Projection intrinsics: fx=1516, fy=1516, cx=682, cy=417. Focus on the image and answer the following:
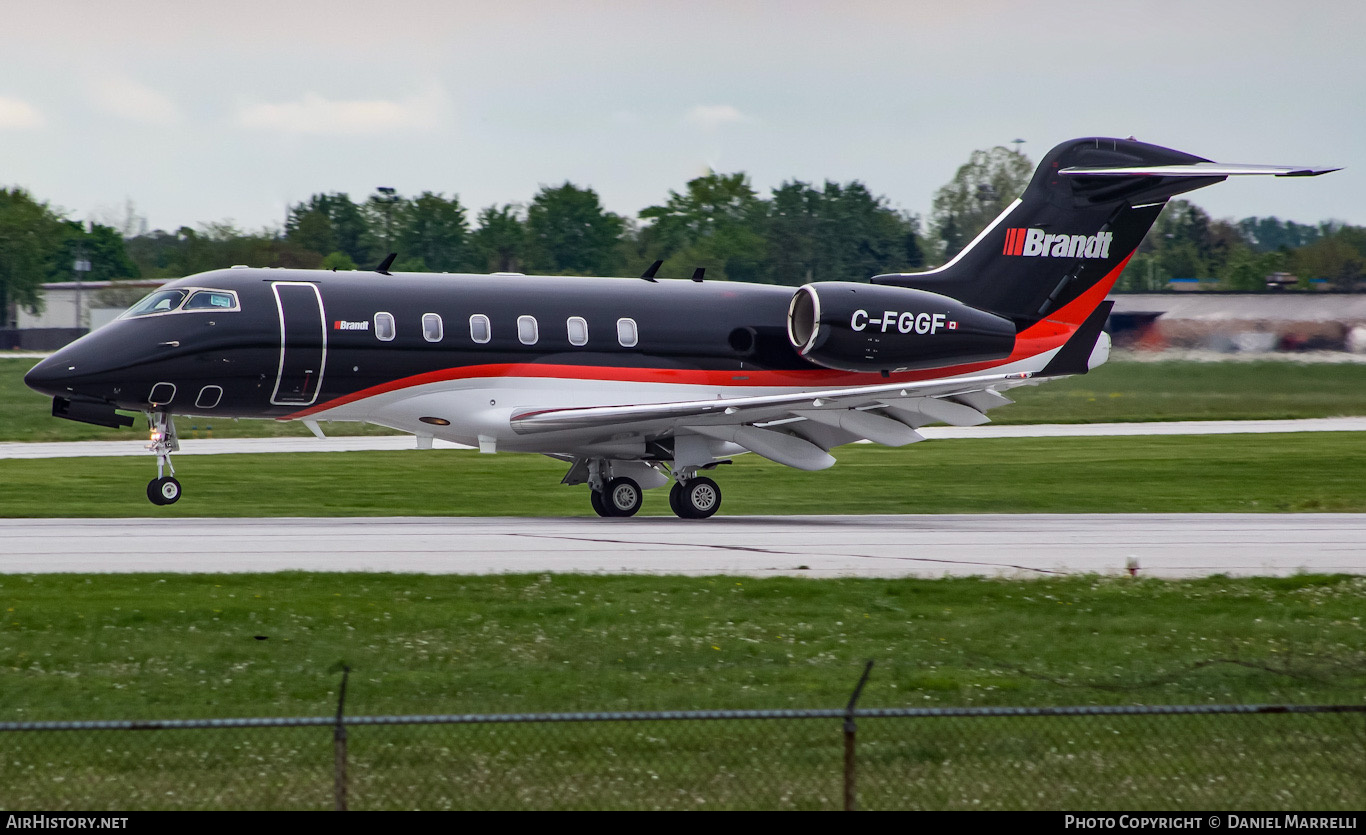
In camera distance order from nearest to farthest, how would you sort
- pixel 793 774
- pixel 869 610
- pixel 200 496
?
pixel 793 774 < pixel 869 610 < pixel 200 496

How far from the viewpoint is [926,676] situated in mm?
13539

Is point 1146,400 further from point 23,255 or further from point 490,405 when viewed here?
point 23,255

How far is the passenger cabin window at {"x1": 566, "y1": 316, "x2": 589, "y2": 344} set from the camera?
26797 mm

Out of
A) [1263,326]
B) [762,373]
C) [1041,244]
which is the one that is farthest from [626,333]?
[1263,326]

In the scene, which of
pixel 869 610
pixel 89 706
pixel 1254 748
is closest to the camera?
pixel 1254 748

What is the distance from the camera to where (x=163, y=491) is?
995 inches

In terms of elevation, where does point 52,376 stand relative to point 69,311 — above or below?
below

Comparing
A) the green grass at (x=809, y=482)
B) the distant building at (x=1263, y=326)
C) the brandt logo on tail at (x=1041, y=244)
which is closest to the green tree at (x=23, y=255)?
the green grass at (x=809, y=482)

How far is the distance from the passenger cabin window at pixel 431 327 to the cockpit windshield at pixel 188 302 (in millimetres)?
3061

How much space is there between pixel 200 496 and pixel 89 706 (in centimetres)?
1912

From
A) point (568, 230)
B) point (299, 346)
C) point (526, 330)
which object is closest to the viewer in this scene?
point (299, 346)

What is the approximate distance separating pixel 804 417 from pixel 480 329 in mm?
5769
